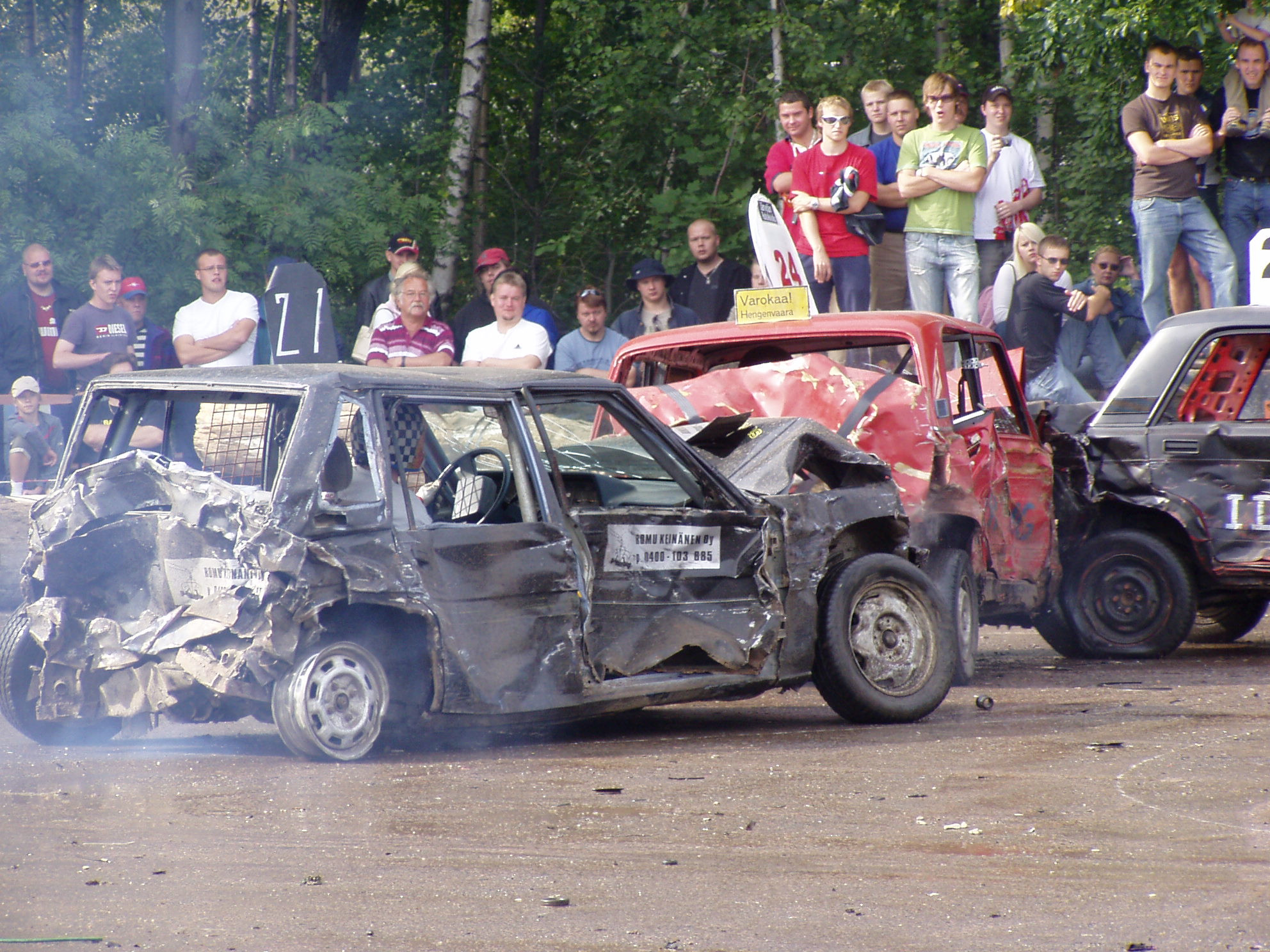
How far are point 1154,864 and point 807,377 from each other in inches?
159

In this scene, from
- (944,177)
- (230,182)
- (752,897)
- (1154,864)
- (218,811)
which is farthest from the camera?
(230,182)

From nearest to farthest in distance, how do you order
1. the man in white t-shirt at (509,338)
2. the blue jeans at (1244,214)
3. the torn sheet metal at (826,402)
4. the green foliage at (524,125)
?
the torn sheet metal at (826,402)
the man in white t-shirt at (509,338)
the blue jeans at (1244,214)
the green foliage at (524,125)

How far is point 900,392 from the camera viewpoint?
8273mm

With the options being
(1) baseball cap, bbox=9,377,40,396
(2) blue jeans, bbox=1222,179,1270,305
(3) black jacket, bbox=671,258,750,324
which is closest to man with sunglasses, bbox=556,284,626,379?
(3) black jacket, bbox=671,258,750,324

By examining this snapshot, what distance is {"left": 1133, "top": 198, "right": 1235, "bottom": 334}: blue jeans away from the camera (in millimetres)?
13180

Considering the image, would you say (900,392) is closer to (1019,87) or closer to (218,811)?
(218,811)

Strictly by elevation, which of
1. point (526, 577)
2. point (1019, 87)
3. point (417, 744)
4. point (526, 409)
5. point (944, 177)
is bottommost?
point (417, 744)

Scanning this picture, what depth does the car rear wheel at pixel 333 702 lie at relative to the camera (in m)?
6.16

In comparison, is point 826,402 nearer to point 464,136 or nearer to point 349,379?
point 349,379

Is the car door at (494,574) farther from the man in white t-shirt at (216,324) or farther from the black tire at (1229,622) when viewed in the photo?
the man in white t-shirt at (216,324)

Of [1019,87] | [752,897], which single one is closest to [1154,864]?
[752,897]

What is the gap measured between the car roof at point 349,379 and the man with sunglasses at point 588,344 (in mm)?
5875

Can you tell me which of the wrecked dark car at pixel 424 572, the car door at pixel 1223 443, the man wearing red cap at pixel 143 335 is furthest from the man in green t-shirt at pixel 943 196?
the wrecked dark car at pixel 424 572

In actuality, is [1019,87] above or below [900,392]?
above
